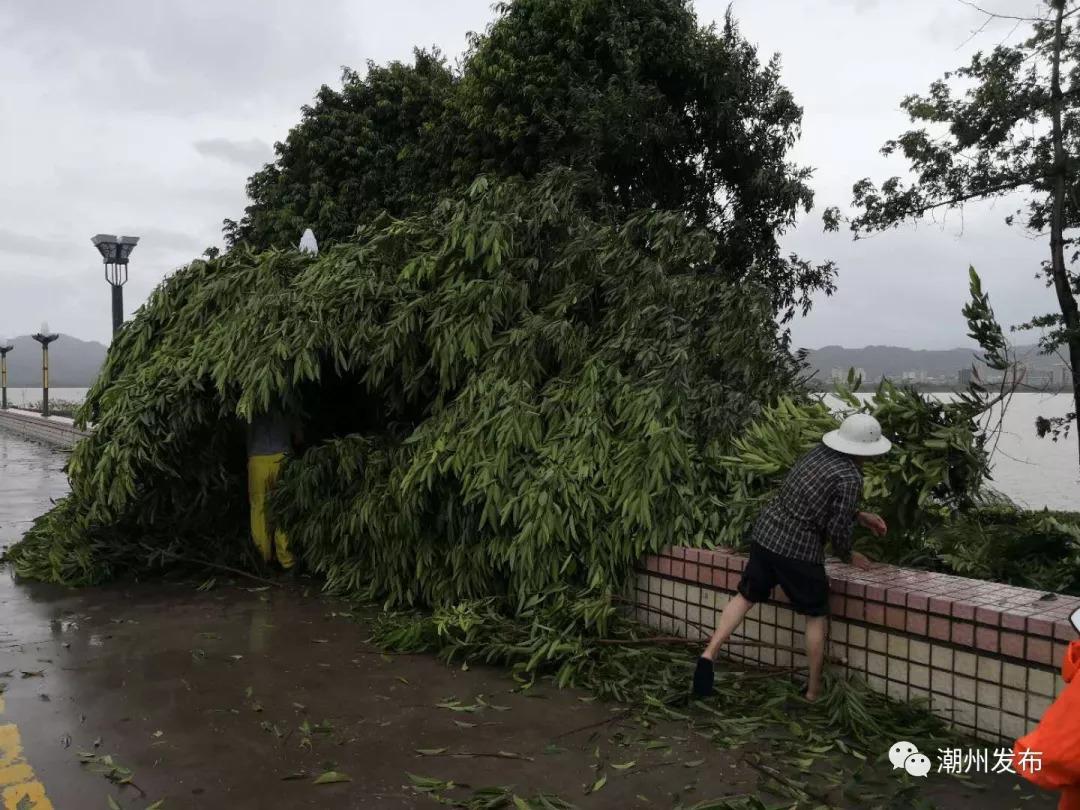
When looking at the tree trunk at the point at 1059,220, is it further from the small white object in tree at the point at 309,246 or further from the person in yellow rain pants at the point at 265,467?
the person in yellow rain pants at the point at 265,467

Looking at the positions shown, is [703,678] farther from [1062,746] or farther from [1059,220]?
[1059,220]

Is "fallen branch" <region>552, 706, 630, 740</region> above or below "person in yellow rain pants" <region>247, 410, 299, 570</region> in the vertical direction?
below

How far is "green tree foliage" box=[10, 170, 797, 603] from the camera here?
5457 millimetres

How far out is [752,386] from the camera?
6.13 m

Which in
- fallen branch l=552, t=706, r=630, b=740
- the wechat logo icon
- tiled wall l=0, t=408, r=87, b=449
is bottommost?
tiled wall l=0, t=408, r=87, b=449

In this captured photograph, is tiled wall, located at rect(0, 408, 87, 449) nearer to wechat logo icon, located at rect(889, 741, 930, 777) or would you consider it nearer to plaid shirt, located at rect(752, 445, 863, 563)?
plaid shirt, located at rect(752, 445, 863, 563)

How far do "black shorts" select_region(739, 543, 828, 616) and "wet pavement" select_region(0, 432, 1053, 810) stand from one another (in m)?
0.77

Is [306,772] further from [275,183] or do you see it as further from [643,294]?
[275,183]

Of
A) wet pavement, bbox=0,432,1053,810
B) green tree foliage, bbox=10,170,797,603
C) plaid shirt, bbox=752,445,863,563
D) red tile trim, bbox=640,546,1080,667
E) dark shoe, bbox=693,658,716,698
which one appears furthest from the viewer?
green tree foliage, bbox=10,170,797,603

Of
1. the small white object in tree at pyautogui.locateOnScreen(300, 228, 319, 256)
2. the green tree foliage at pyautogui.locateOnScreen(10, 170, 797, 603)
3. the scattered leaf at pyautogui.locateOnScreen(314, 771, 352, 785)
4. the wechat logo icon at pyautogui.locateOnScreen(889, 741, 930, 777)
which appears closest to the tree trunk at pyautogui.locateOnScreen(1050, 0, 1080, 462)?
the green tree foliage at pyautogui.locateOnScreen(10, 170, 797, 603)

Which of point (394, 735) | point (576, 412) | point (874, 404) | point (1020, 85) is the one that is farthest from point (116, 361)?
point (1020, 85)

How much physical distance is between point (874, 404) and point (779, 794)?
219 cm

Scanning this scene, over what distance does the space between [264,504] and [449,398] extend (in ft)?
6.07

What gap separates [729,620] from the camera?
4.50 metres
